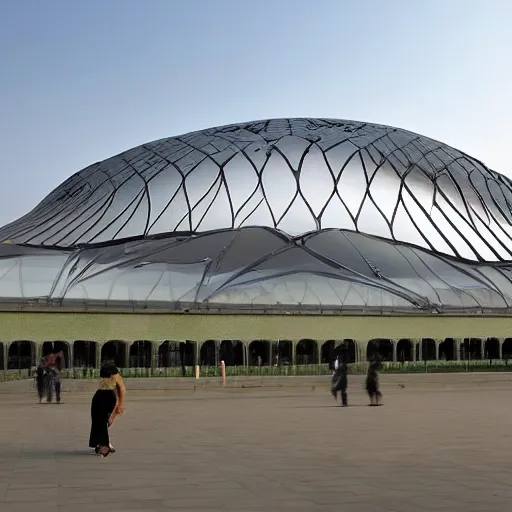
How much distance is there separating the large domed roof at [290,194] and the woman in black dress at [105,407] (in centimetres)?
4912

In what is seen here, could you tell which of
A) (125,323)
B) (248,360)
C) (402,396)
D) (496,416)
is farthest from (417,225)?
(496,416)

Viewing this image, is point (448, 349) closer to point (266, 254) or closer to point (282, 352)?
point (282, 352)

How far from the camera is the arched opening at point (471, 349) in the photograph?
55.8 metres

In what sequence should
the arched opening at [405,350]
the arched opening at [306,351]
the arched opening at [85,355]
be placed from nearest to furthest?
the arched opening at [85,355], the arched opening at [306,351], the arched opening at [405,350]

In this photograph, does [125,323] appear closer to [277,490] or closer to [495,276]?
[495,276]

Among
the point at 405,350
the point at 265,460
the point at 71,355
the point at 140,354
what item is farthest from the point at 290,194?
the point at 265,460

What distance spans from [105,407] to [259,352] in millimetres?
37557

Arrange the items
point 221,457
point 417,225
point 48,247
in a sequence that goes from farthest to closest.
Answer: point 417,225, point 48,247, point 221,457

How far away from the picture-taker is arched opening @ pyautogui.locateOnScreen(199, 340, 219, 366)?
50.9 metres

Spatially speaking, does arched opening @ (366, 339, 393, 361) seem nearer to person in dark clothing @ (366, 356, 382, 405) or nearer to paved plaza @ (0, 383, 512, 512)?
person in dark clothing @ (366, 356, 382, 405)

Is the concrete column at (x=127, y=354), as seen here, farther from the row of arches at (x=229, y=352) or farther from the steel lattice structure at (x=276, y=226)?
the steel lattice structure at (x=276, y=226)

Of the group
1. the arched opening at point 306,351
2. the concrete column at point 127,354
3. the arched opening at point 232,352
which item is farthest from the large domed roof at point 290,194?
the concrete column at point 127,354

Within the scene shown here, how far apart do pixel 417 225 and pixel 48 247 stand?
23582mm

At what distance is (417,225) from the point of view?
219 feet
